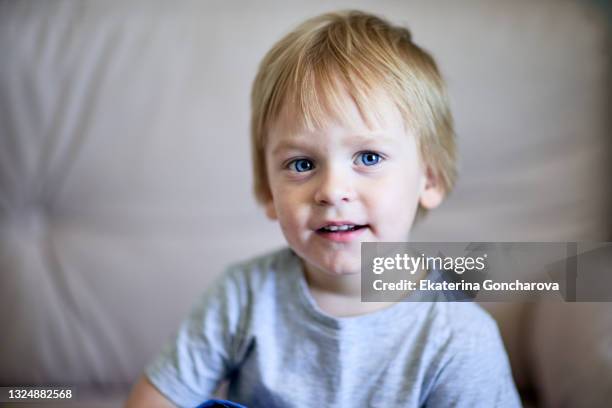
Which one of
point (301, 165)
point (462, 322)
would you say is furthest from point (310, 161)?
point (462, 322)

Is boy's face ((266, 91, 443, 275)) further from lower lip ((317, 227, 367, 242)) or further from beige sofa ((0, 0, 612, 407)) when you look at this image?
beige sofa ((0, 0, 612, 407))

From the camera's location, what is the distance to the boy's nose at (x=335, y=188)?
1.62ft

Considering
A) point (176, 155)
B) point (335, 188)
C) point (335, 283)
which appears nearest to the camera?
point (335, 188)

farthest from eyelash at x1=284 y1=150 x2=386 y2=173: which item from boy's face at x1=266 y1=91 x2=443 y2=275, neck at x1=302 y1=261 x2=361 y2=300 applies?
neck at x1=302 y1=261 x2=361 y2=300

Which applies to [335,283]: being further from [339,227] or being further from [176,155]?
[176,155]

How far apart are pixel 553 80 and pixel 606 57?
0.20 ft

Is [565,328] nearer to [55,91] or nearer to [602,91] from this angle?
[602,91]

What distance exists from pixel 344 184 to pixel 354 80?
94mm

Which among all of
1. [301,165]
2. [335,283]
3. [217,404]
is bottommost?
[217,404]

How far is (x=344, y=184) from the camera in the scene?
1.63ft

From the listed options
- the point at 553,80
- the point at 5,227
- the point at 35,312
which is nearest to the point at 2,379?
the point at 35,312

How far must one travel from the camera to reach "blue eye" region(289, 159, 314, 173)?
525 mm

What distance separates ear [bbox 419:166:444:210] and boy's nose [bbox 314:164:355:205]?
11 centimetres

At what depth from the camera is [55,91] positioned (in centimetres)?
78
